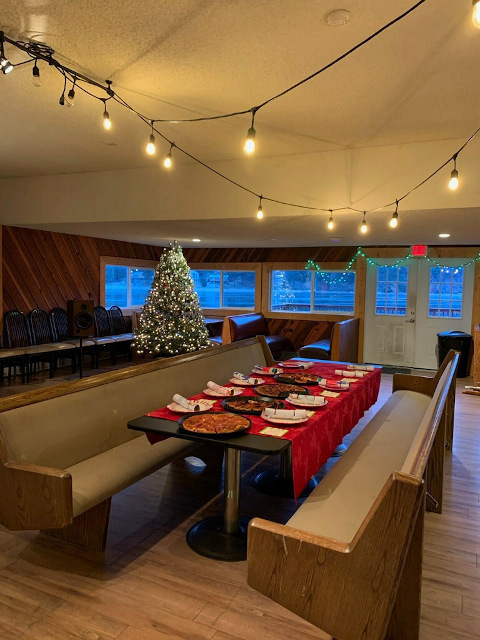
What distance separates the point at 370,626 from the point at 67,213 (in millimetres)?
5742

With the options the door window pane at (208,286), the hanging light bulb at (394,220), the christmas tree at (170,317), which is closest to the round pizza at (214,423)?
the hanging light bulb at (394,220)

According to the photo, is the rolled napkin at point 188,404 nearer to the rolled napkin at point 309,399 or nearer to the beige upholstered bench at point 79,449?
the beige upholstered bench at point 79,449

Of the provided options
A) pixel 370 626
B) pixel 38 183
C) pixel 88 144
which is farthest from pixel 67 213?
pixel 370 626

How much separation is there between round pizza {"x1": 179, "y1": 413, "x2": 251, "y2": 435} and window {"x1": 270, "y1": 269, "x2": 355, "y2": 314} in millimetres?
6759

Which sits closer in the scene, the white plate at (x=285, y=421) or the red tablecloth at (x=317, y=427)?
the red tablecloth at (x=317, y=427)

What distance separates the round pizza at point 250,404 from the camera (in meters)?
2.60

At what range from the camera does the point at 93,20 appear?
230cm

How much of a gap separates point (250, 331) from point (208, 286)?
238cm

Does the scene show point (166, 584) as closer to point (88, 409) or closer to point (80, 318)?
point (88, 409)

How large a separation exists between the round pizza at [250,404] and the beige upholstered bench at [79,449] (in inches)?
20.1

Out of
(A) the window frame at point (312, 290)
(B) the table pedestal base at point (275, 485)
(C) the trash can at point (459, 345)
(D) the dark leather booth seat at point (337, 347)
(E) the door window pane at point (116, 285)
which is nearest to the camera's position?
(B) the table pedestal base at point (275, 485)

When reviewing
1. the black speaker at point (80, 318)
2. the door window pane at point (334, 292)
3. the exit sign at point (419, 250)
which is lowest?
the black speaker at point (80, 318)

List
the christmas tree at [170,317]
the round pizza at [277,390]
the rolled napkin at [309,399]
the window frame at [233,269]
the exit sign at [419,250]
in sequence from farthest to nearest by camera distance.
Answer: the window frame at [233,269] → the exit sign at [419,250] → the christmas tree at [170,317] → the round pizza at [277,390] → the rolled napkin at [309,399]

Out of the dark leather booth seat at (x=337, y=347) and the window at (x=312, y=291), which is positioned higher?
the window at (x=312, y=291)
